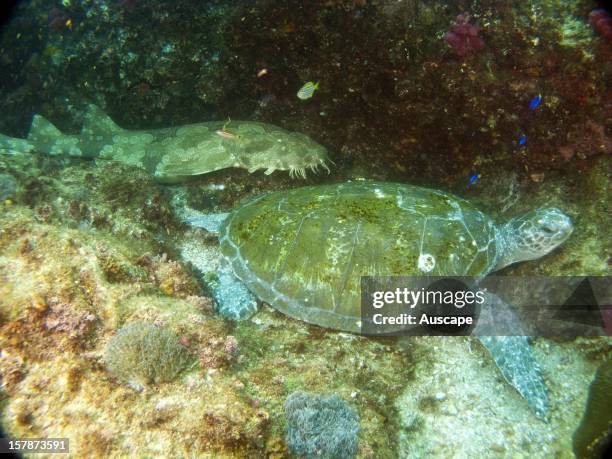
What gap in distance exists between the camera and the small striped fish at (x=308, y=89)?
524cm

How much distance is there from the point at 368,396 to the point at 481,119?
3.78 m

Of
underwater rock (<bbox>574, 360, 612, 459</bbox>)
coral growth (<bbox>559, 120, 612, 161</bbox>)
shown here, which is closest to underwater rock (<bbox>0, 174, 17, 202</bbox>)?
underwater rock (<bbox>574, 360, 612, 459</bbox>)

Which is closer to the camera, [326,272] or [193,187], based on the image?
[326,272]

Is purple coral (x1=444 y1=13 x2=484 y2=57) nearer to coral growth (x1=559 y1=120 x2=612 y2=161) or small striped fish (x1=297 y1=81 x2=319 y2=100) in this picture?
coral growth (x1=559 y1=120 x2=612 y2=161)

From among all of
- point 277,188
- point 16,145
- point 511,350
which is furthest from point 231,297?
point 16,145

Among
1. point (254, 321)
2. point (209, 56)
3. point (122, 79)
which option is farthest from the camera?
point (122, 79)

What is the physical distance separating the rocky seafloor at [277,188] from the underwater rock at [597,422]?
0.69 ft

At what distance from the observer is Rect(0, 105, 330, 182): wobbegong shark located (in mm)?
5469

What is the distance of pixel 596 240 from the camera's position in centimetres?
382

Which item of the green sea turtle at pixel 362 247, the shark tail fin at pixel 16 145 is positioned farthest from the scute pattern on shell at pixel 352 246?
the shark tail fin at pixel 16 145

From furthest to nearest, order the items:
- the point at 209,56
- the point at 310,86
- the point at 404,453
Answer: the point at 209,56 → the point at 310,86 → the point at 404,453

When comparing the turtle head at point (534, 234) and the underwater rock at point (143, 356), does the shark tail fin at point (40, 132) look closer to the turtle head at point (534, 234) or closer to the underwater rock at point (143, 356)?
the underwater rock at point (143, 356)

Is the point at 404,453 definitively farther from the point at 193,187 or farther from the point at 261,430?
the point at 193,187

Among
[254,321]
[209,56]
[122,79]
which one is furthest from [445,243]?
[122,79]
